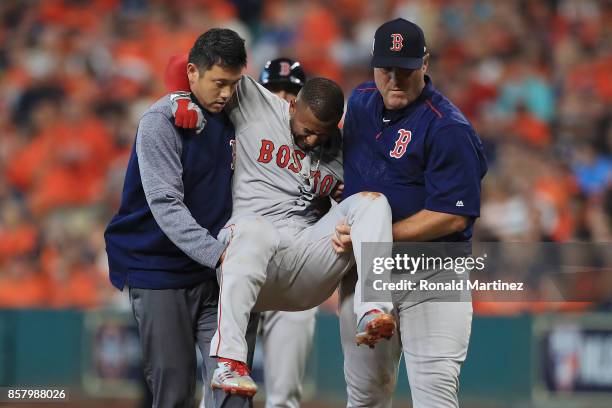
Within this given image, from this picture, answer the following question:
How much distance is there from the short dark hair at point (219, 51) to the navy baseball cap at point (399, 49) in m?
0.57

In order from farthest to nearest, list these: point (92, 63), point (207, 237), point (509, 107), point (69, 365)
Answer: point (92, 63) < point (509, 107) < point (69, 365) < point (207, 237)

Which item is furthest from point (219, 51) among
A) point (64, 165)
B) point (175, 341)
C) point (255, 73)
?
point (255, 73)

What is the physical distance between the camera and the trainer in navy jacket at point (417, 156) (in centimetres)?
A: 403

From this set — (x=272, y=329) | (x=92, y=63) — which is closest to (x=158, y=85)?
(x=92, y=63)

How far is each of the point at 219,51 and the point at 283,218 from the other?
30.2 inches

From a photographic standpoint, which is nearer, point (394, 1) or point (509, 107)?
point (509, 107)

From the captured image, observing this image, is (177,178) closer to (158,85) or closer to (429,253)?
(429,253)

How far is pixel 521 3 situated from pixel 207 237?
7061 mm

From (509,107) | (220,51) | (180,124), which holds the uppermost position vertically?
(509,107)

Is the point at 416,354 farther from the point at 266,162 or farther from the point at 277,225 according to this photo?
the point at 266,162

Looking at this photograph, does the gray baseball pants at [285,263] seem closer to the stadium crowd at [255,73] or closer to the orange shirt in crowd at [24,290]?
the stadium crowd at [255,73]

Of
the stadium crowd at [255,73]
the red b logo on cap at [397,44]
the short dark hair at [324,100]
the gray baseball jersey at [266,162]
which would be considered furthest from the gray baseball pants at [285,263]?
the stadium crowd at [255,73]

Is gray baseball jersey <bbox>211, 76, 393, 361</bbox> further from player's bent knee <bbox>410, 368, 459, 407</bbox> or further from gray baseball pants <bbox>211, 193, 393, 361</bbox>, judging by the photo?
player's bent knee <bbox>410, 368, 459, 407</bbox>

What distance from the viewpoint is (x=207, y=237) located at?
3.87 metres
